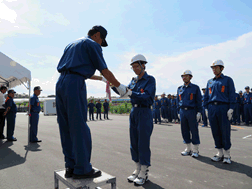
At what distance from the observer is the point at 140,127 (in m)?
3.13

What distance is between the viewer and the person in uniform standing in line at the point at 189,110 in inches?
195

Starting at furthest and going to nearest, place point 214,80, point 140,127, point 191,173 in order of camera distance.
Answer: point 214,80, point 191,173, point 140,127

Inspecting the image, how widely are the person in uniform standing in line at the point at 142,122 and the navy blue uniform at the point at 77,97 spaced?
117 cm

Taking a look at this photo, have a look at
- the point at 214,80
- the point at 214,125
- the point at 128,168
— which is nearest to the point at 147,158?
the point at 128,168

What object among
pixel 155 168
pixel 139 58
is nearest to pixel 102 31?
pixel 139 58

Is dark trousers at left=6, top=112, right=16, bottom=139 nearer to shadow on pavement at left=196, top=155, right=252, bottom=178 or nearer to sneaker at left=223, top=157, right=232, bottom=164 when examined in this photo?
shadow on pavement at left=196, top=155, right=252, bottom=178

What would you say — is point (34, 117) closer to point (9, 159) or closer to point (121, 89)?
point (9, 159)

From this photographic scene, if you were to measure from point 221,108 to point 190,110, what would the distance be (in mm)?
845

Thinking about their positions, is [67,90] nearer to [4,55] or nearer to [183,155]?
[183,155]

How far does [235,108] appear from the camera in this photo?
41.0ft

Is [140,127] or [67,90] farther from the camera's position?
[140,127]

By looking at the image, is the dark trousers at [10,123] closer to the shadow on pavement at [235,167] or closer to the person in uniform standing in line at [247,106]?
the shadow on pavement at [235,167]

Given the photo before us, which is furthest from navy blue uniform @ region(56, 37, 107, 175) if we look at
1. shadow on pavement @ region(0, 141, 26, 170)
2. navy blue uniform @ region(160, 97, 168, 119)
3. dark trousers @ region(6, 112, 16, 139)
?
navy blue uniform @ region(160, 97, 168, 119)

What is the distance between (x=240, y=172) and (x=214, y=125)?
3.99 feet
